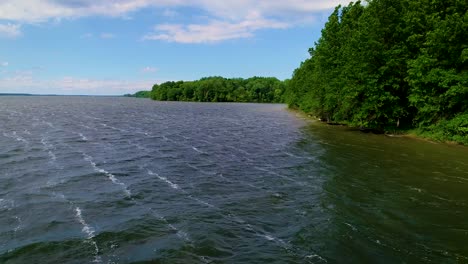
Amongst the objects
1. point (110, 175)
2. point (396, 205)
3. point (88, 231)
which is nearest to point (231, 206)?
point (88, 231)

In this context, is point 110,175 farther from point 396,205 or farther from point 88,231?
point 396,205

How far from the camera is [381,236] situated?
492 inches

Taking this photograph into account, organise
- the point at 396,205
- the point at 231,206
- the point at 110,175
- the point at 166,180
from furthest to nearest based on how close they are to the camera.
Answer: the point at 110,175 → the point at 166,180 → the point at 396,205 → the point at 231,206

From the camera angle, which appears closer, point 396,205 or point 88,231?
point 88,231

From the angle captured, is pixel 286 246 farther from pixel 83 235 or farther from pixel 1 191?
pixel 1 191

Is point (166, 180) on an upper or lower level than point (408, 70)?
lower

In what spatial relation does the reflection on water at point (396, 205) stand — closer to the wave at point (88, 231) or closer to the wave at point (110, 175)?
the wave at point (88, 231)

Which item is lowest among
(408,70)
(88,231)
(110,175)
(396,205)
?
(88,231)

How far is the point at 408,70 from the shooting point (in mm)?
35812

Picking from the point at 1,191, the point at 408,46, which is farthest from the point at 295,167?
the point at 408,46

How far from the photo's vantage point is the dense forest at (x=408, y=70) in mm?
32938

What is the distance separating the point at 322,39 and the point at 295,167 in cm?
4322

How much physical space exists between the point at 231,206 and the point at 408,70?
28.2 m

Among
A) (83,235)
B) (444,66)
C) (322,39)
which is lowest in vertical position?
(83,235)
